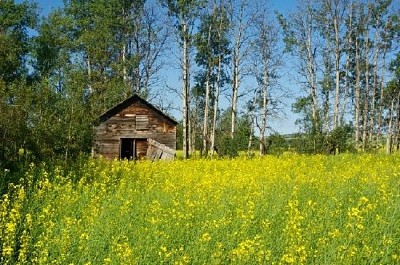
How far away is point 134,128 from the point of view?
3027cm

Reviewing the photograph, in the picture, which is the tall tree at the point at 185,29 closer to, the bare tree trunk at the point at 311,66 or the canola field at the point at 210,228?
the bare tree trunk at the point at 311,66

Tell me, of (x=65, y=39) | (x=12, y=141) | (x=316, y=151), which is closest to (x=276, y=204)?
(x=12, y=141)

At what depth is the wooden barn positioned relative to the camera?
30141mm

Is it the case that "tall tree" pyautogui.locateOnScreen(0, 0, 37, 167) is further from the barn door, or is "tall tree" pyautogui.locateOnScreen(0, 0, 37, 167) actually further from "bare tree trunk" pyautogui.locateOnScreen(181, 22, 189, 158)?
"bare tree trunk" pyautogui.locateOnScreen(181, 22, 189, 158)

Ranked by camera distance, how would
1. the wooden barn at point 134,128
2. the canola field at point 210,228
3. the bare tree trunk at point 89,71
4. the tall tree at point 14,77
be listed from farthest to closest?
the bare tree trunk at point 89,71, the wooden barn at point 134,128, the tall tree at point 14,77, the canola field at point 210,228

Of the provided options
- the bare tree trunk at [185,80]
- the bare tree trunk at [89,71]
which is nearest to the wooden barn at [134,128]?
the bare tree trunk at [185,80]

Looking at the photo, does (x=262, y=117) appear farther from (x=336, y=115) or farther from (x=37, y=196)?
(x=37, y=196)

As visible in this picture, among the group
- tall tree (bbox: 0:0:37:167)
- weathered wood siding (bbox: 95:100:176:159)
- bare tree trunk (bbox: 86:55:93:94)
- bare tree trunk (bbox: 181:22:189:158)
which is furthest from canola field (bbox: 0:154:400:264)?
bare tree trunk (bbox: 86:55:93:94)

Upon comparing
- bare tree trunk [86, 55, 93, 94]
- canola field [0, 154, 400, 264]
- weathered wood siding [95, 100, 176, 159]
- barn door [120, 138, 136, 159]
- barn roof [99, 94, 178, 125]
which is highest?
bare tree trunk [86, 55, 93, 94]

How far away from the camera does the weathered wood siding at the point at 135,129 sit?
30141mm

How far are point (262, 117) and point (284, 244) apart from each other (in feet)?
103

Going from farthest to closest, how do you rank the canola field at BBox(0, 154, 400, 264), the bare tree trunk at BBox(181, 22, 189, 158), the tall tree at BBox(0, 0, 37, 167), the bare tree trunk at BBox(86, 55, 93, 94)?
the bare tree trunk at BBox(86, 55, 93, 94), the bare tree trunk at BBox(181, 22, 189, 158), the tall tree at BBox(0, 0, 37, 167), the canola field at BBox(0, 154, 400, 264)

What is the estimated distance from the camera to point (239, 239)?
221 inches

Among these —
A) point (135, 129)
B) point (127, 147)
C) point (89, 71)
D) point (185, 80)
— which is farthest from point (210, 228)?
point (89, 71)
